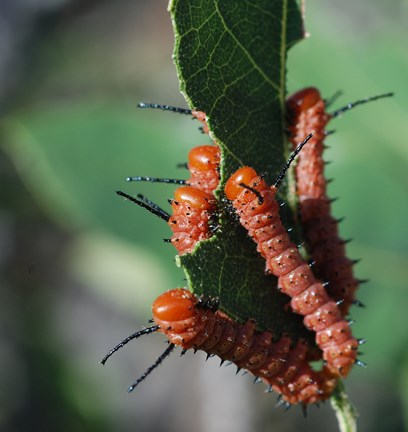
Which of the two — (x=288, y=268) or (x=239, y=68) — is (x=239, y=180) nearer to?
(x=288, y=268)

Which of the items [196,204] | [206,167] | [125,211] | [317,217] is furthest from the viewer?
[125,211]

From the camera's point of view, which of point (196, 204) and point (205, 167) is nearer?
point (196, 204)

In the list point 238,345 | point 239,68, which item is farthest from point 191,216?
point 239,68

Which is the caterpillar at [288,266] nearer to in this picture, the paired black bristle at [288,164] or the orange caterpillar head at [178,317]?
the paired black bristle at [288,164]

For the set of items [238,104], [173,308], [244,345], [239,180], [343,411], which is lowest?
[343,411]

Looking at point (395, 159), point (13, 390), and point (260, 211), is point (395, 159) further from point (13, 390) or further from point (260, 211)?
point (13, 390)

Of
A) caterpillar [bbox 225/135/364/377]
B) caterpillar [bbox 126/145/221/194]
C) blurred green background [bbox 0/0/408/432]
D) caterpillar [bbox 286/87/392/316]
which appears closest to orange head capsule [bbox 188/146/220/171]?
caterpillar [bbox 126/145/221/194]

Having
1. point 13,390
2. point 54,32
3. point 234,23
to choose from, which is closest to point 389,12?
point 54,32
